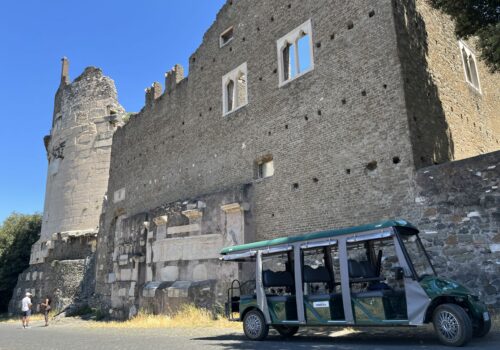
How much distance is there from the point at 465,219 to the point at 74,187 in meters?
23.9

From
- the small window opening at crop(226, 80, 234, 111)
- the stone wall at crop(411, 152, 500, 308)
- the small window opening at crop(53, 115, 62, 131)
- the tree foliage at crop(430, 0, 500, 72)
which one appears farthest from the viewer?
the small window opening at crop(53, 115, 62, 131)

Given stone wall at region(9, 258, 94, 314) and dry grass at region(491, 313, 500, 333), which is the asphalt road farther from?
stone wall at region(9, 258, 94, 314)

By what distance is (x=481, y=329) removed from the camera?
277 inches

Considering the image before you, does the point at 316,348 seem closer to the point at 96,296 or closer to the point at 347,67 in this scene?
the point at 347,67

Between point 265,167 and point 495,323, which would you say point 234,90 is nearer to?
point 265,167

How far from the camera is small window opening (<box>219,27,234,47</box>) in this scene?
17705mm

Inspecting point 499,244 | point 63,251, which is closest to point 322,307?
point 499,244

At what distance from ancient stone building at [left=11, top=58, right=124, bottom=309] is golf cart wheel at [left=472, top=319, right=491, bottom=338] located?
20.8 m

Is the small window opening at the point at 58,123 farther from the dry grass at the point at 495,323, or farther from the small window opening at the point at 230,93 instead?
the dry grass at the point at 495,323

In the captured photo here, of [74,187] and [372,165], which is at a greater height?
[74,187]

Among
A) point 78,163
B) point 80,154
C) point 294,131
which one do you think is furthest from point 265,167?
point 80,154

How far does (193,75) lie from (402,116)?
10.9 meters

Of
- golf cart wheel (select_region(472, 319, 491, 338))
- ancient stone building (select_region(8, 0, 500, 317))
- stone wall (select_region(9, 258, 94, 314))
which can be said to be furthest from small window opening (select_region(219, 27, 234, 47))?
stone wall (select_region(9, 258, 94, 314))

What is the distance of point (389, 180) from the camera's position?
36.2 ft
